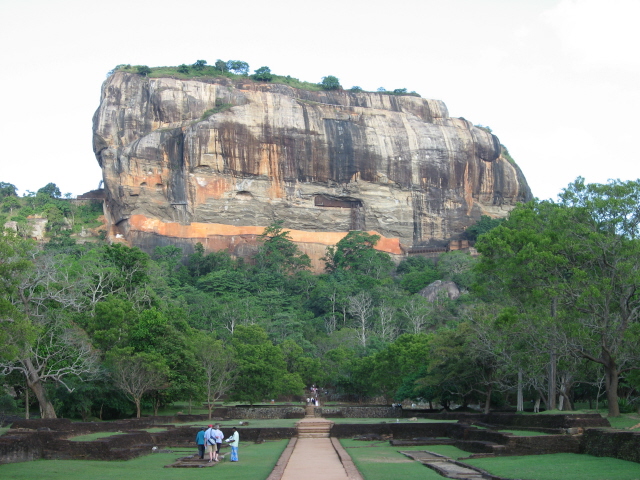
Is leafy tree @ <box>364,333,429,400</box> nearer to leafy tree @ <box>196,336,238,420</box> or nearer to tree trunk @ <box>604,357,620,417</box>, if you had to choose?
leafy tree @ <box>196,336,238,420</box>

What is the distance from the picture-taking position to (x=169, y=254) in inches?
2469

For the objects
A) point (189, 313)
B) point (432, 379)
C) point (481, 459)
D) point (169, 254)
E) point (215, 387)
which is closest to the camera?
point (481, 459)

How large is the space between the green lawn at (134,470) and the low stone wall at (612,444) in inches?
278

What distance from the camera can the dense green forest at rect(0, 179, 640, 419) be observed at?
65.8 ft

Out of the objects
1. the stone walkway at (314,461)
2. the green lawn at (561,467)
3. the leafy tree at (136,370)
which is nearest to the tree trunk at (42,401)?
Answer: the leafy tree at (136,370)

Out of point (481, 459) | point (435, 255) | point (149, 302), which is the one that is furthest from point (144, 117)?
point (481, 459)

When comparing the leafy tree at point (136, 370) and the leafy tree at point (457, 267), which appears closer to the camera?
the leafy tree at point (136, 370)

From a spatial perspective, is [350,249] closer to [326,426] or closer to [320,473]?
[326,426]

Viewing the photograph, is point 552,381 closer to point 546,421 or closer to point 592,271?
point 592,271

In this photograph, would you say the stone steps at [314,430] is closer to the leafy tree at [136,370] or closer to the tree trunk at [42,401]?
the leafy tree at [136,370]

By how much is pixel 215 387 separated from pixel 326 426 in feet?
28.5

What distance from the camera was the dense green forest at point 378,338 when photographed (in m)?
20.1

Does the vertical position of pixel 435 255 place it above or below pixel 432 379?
above

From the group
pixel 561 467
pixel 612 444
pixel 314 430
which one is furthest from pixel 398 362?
pixel 561 467
